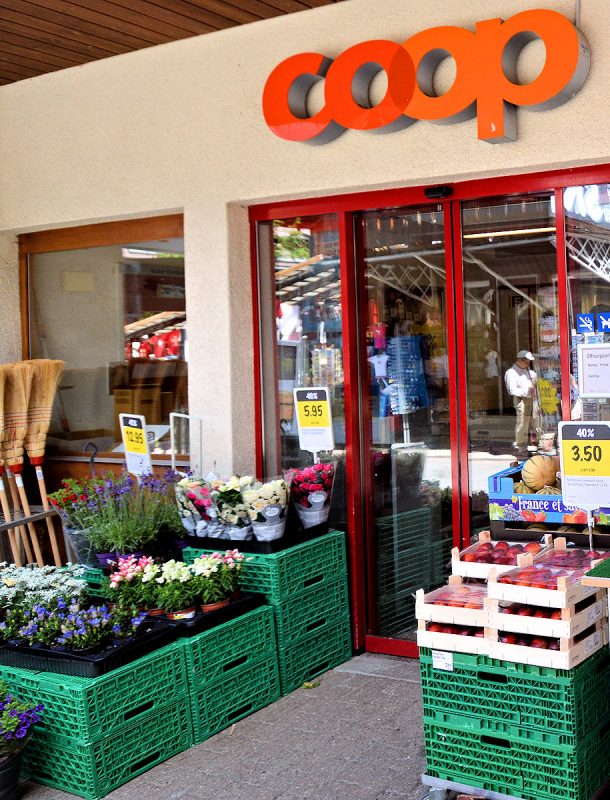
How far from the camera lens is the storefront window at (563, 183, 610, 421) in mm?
4770

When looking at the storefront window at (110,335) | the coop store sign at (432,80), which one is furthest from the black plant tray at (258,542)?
the coop store sign at (432,80)

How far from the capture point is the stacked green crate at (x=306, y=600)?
16.4 feet

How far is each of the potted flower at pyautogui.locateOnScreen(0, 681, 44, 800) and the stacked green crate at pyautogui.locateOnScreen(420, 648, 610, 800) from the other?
1.61 meters

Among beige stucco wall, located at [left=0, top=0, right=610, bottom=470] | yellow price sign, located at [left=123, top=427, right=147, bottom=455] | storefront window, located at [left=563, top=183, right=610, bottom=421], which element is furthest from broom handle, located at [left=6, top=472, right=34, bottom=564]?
storefront window, located at [left=563, top=183, right=610, bottom=421]

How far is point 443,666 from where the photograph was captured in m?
3.67

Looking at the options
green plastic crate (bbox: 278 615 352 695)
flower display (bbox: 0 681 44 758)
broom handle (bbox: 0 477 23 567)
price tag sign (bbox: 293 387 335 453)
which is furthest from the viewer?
broom handle (bbox: 0 477 23 567)

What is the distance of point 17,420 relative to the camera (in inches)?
250

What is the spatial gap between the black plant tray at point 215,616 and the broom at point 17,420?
2196mm

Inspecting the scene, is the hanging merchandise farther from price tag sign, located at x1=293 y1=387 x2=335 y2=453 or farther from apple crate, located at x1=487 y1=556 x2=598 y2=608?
apple crate, located at x1=487 y1=556 x2=598 y2=608

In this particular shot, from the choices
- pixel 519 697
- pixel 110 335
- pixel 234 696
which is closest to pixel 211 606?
pixel 234 696

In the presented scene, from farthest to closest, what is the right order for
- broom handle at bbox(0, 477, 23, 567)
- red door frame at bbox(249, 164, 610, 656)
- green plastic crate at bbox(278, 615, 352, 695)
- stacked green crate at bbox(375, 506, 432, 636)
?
1. broom handle at bbox(0, 477, 23, 567)
2. stacked green crate at bbox(375, 506, 432, 636)
3. green plastic crate at bbox(278, 615, 352, 695)
4. red door frame at bbox(249, 164, 610, 656)

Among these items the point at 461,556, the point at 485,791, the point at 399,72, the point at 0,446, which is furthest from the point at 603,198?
the point at 0,446

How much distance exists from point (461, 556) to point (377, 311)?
1963 mm

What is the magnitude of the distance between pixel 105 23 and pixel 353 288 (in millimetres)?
2160
